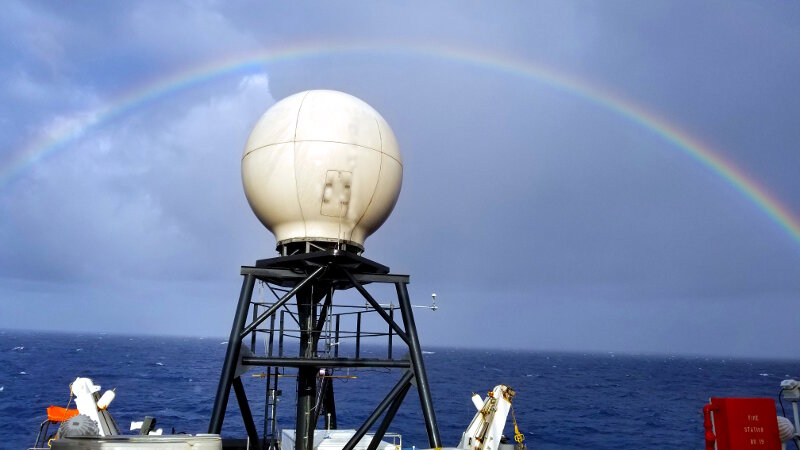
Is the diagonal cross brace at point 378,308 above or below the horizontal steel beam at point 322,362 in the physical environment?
above

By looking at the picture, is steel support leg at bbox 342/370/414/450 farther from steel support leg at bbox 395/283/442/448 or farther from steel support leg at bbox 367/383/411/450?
steel support leg at bbox 395/283/442/448

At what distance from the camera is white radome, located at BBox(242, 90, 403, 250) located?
54.5ft

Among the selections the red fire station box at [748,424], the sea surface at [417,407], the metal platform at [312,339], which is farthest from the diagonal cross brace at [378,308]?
the sea surface at [417,407]

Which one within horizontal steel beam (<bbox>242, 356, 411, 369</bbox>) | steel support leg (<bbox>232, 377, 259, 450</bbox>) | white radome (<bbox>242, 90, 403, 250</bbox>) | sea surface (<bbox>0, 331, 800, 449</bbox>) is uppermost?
white radome (<bbox>242, 90, 403, 250</bbox>)

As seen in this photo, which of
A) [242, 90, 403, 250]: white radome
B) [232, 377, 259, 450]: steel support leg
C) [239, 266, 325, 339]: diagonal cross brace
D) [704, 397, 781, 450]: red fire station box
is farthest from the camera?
[232, 377, 259, 450]: steel support leg

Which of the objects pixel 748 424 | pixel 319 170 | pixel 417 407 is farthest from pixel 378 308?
pixel 417 407

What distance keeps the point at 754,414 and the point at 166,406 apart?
68.8m

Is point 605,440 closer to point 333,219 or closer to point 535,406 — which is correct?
point 535,406

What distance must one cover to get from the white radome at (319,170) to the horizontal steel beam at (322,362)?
305cm

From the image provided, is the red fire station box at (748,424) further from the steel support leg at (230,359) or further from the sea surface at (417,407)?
the sea surface at (417,407)

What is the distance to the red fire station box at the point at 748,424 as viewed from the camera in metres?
13.2

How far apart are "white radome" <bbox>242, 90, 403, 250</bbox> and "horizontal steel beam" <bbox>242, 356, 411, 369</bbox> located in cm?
305

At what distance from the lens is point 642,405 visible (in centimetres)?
9231

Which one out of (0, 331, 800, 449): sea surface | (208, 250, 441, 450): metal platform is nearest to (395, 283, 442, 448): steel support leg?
(208, 250, 441, 450): metal platform
